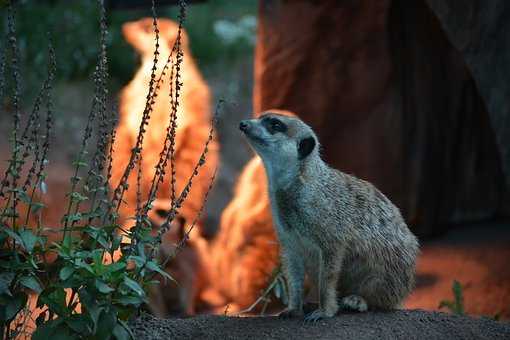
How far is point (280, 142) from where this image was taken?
384 cm

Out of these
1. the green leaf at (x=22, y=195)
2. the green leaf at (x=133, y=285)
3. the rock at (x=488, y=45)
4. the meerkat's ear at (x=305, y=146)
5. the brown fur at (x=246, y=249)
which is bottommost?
the brown fur at (x=246, y=249)

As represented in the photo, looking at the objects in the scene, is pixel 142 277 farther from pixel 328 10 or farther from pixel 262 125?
pixel 328 10

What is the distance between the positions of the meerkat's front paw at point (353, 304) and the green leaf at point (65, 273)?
1363mm

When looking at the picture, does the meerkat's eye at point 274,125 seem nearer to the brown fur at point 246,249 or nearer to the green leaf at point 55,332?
the green leaf at point 55,332

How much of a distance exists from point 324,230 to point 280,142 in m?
0.44

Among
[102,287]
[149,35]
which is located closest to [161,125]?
[149,35]

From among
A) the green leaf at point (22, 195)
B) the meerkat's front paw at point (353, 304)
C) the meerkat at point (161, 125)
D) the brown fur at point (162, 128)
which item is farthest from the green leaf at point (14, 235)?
the meerkat at point (161, 125)

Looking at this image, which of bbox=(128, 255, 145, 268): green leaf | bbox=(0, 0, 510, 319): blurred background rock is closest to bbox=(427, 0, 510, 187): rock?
bbox=(0, 0, 510, 319): blurred background rock

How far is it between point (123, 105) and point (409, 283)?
194 inches

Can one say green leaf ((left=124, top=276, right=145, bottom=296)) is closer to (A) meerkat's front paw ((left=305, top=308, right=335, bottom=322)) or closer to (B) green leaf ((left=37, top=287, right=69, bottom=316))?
(B) green leaf ((left=37, top=287, right=69, bottom=316))

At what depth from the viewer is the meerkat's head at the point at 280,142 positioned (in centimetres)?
383

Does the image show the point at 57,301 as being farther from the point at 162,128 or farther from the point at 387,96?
the point at 162,128

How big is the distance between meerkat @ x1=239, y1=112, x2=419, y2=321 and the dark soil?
127 millimetres

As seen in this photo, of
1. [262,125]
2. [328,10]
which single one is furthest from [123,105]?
[262,125]
